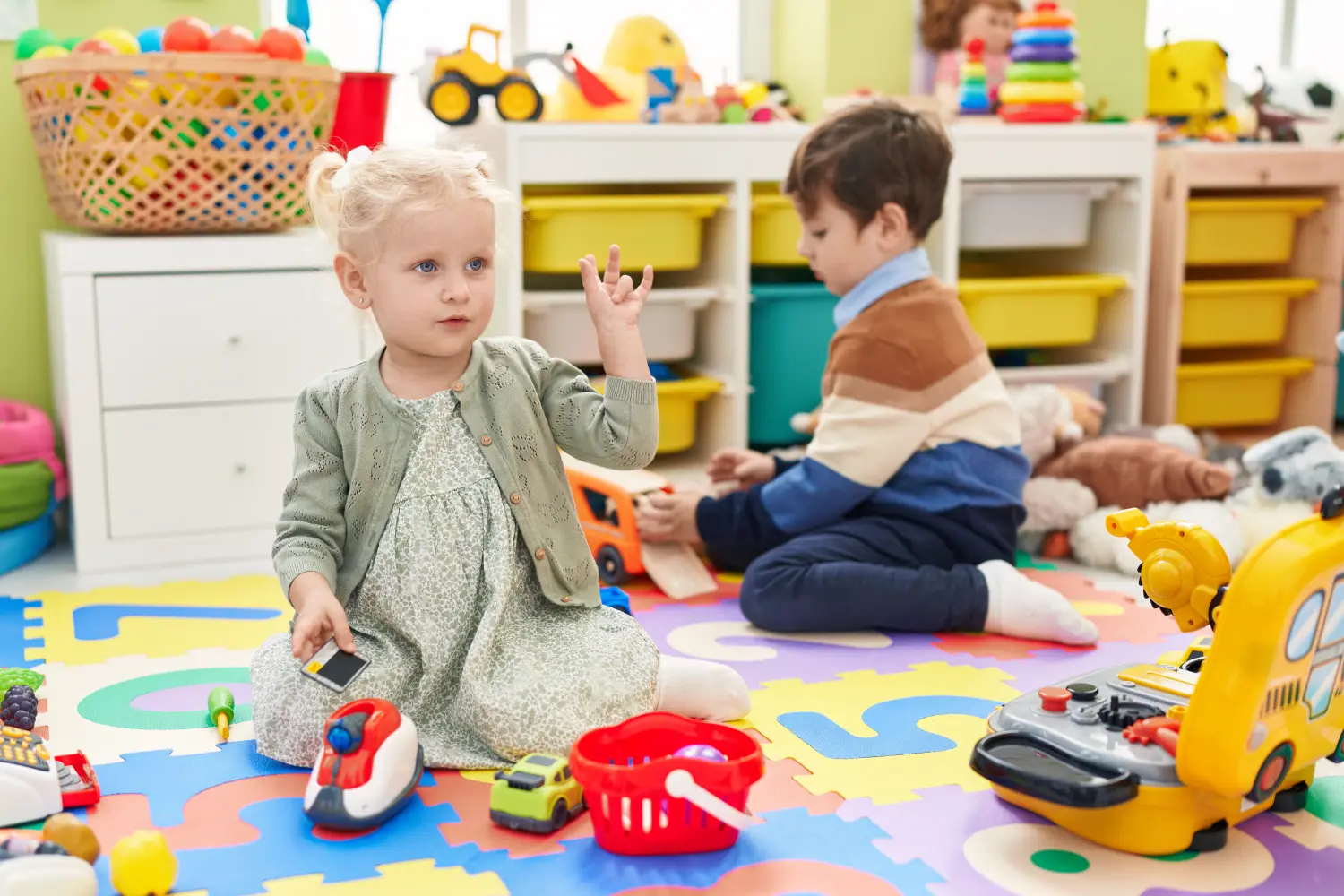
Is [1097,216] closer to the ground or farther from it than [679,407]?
farther from it

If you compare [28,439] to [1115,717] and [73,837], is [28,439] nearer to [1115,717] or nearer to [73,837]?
[73,837]

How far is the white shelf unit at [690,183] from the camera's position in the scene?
215 cm

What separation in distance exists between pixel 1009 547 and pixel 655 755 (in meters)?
0.75

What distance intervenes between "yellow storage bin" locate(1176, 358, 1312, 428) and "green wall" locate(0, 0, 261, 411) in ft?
5.86

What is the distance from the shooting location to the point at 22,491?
76.6 inches

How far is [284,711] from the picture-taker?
1248 mm

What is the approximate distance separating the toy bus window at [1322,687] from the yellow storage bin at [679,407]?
Answer: 132 cm

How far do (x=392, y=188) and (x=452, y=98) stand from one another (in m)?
1.02

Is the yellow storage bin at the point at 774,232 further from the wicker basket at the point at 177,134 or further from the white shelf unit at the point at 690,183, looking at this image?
the wicker basket at the point at 177,134

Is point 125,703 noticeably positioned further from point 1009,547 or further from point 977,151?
point 977,151

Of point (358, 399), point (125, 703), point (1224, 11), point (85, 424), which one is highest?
point (1224, 11)

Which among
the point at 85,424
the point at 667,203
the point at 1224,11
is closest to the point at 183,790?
the point at 85,424

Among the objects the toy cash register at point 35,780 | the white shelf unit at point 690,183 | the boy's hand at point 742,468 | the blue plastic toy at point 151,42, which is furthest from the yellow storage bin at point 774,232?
the toy cash register at point 35,780

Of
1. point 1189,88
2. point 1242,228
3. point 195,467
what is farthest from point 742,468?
point 1189,88
